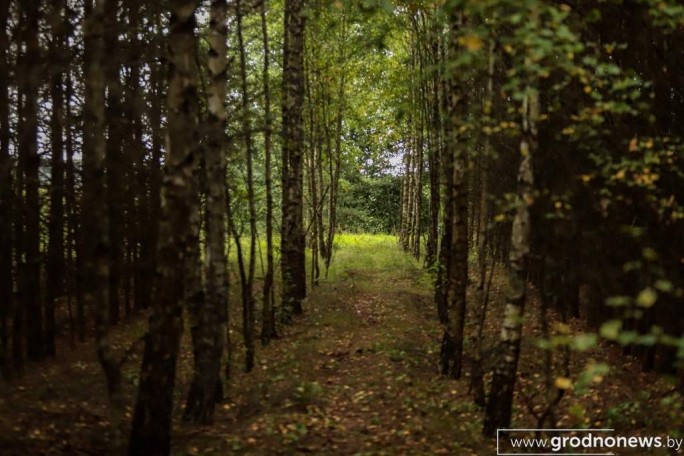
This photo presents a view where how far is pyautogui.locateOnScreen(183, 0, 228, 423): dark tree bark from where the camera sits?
302 inches

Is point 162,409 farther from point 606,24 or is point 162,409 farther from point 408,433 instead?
point 606,24

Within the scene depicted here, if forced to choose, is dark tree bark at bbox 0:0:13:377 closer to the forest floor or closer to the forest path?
the forest floor

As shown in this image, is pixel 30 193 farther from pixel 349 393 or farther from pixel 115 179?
pixel 349 393

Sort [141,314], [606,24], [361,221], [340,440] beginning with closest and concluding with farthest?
[340,440], [606,24], [141,314], [361,221]

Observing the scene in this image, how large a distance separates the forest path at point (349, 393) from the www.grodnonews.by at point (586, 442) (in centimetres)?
51

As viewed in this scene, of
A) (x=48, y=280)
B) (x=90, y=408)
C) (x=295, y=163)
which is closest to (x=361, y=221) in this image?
(x=295, y=163)

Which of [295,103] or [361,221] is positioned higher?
[295,103]

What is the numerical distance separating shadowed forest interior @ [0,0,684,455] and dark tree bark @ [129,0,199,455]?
2cm

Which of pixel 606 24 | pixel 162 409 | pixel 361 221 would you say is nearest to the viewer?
pixel 162 409

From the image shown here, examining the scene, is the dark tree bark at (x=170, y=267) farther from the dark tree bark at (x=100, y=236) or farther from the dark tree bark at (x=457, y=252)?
the dark tree bark at (x=457, y=252)

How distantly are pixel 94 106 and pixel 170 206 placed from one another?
4.12 feet

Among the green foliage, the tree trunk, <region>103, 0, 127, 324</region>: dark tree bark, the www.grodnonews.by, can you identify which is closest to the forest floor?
the www.grodnonews.by

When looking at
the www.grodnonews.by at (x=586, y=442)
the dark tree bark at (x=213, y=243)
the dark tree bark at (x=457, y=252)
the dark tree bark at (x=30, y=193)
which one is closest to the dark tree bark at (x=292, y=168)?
the dark tree bark at (x=457, y=252)

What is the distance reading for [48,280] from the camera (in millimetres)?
11156
